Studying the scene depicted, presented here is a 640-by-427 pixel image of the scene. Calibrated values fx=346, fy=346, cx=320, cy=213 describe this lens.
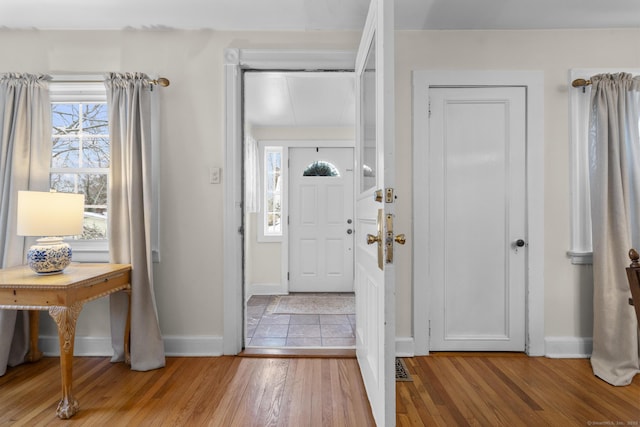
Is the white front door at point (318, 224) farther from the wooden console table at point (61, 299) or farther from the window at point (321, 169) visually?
the wooden console table at point (61, 299)

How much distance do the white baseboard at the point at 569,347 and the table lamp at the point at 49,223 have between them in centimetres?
325

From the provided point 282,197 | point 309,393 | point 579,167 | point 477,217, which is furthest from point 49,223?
point 579,167

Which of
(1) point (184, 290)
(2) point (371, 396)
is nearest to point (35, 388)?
(1) point (184, 290)

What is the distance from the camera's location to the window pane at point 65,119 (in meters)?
2.63

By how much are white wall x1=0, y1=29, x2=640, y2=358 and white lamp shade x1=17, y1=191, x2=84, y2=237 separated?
1.93 feet

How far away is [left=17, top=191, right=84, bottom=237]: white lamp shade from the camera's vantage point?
6.30ft

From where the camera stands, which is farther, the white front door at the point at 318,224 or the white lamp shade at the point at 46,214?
the white front door at the point at 318,224

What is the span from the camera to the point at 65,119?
2.63 metres

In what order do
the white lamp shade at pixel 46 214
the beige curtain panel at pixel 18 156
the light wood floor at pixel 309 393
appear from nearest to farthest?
the light wood floor at pixel 309 393
the white lamp shade at pixel 46 214
the beige curtain panel at pixel 18 156

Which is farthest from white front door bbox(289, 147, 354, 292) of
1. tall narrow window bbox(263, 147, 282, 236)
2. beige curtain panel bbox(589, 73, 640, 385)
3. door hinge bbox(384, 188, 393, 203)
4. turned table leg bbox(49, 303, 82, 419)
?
door hinge bbox(384, 188, 393, 203)

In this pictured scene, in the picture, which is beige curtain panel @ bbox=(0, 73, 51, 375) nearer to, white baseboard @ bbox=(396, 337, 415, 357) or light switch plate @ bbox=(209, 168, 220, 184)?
light switch plate @ bbox=(209, 168, 220, 184)

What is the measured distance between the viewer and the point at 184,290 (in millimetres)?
2537

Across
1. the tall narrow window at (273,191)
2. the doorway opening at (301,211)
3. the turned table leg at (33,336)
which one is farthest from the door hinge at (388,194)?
the tall narrow window at (273,191)

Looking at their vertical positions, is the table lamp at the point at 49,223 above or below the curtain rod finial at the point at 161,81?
below
